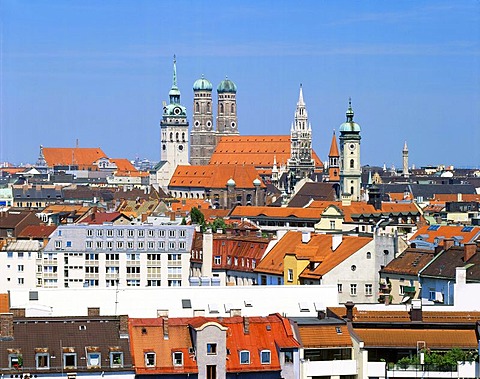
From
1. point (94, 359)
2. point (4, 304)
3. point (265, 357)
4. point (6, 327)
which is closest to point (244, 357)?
point (265, 357)

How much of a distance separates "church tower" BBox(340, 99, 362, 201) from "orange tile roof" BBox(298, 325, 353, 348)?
145212 mm

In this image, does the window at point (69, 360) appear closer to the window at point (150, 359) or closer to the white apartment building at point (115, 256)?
the window at point (150, 359)

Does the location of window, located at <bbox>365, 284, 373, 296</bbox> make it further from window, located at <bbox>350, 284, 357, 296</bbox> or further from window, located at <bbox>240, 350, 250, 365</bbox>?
window, located at <bbox>240, 350, 250, 365</bbox>

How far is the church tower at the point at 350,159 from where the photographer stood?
632 feet

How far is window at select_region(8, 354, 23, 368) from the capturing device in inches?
1654

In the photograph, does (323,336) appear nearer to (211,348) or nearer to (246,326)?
(246,326)

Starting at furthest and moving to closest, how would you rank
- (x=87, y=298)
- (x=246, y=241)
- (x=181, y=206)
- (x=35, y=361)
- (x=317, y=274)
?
(x=181, y=206) → (x=246, y=241) → (x=317, y=274) → (x=87, y=298) → (x=35, y=361)

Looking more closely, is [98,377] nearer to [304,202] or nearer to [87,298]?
[87,298]

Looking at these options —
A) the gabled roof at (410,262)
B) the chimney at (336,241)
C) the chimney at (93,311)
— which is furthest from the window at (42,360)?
the chimney at (336,241)

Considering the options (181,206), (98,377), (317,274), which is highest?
(181,206)

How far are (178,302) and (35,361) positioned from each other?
1250 centimetres

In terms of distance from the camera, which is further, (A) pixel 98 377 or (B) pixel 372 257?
(B) pixel 372 257

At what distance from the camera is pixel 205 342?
43281 mm

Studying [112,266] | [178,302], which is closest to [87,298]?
[178,302]
